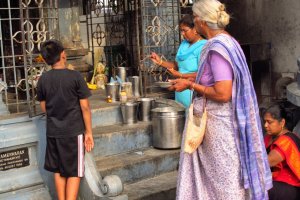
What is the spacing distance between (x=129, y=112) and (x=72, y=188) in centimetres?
166

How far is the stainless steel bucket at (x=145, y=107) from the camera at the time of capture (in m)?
5.86

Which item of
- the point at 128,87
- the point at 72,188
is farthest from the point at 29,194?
the point at 128,87

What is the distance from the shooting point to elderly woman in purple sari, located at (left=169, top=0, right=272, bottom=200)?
126 inches

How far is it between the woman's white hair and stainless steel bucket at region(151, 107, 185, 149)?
7.51 feet

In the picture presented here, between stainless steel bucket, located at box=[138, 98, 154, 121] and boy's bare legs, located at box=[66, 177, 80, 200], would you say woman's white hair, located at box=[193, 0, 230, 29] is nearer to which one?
boy's bare legs, located at box=[66, 177, 80, 200]

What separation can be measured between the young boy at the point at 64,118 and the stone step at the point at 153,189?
76 cm

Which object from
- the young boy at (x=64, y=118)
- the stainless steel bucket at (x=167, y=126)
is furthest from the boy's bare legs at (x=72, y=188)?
the stainless steel bucket at (x=167, y=126)

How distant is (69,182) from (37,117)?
0.96 meters

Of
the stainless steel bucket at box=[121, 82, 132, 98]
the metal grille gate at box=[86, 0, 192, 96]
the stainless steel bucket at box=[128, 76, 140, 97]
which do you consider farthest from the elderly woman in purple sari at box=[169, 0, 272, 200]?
the stainless steel bucket at box=[128, 76, 140, 97]

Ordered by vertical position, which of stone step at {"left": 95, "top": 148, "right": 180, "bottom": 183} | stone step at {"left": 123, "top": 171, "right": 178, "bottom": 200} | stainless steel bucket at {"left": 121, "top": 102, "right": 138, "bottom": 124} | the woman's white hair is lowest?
stone step at {"left": 123, "top": 171, "right": 178, "bottom": 200}

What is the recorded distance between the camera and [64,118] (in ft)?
13.6

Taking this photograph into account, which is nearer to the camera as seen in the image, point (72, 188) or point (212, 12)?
point (212, 12)

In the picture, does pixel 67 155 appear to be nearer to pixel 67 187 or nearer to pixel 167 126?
pixel 67 187

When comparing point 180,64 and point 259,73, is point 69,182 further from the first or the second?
point 259,73
